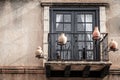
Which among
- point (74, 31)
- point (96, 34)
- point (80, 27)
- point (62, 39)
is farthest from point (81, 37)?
point (62, 39)

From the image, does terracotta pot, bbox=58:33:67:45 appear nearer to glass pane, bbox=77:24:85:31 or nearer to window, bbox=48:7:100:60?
window, bbox=48:7:100:60

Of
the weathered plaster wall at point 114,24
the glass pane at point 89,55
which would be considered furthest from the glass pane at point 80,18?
the glass pane at point 89,55

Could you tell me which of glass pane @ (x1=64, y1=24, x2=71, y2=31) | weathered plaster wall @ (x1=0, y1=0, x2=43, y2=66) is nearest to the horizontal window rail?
glass pane @ (x1=64, y1=24, x2=71, y2=31)

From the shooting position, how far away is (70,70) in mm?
15836

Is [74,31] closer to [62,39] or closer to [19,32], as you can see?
[62,39]

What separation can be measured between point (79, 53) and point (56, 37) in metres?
0.96

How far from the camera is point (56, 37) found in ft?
52.9

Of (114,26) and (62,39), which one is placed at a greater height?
(114,26)

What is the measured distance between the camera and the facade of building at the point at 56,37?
52.8 feet

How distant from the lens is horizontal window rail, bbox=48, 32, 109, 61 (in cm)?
1609

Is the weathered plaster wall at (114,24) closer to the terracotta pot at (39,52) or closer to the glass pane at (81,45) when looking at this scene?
the glass pane at (81,45)

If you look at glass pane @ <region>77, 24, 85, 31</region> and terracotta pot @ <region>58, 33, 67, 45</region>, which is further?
glass pane @ <region>77, 24, 85, 31</region>

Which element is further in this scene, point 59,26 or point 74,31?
point 59,26

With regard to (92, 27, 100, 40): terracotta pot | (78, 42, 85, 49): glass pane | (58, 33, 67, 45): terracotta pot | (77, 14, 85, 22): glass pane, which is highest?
(77, 14, 85, 22): glass pane
